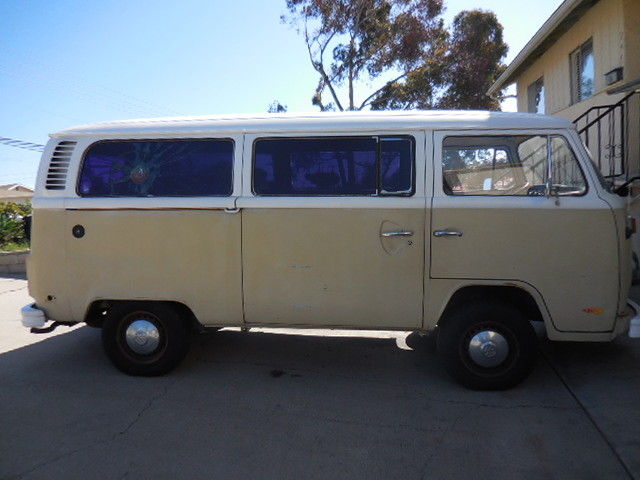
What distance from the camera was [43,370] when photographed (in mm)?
4844

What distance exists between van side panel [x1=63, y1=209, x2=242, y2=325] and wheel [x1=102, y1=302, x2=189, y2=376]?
0.18m

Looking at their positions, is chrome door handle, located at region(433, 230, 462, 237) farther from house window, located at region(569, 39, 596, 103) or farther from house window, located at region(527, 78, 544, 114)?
house window, located at region(527, 78, 544, 114)

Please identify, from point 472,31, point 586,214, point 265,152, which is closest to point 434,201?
point 586,214

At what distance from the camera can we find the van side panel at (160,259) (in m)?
4.28

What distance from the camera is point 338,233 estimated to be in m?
4.14

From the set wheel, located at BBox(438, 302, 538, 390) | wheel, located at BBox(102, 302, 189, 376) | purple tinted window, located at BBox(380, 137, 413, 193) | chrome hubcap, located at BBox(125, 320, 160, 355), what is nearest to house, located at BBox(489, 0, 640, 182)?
wheel, located at BBox(438, 302, 538, 390)

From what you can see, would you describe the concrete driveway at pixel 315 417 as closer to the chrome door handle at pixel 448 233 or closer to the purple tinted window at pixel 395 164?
the chrome door handle at pixel 448 233

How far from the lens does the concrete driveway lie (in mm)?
3143

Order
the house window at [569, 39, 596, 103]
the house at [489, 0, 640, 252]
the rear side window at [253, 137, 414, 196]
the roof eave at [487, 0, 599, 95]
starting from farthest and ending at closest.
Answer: the house window at [569, 39, 596, 103] → the roof eave at [487, 0, 599, 95] → the house at [489, 0, 640, 252] → the rear side window at [253, 137, 414, 196]

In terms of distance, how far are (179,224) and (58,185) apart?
1.18 metres

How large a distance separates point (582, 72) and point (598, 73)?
1.07m

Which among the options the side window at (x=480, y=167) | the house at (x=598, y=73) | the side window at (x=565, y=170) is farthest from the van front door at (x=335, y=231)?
the house at (x=598, y=73)

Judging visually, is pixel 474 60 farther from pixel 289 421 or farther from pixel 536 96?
pixel 289 421

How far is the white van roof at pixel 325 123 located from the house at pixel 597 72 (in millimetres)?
3885
